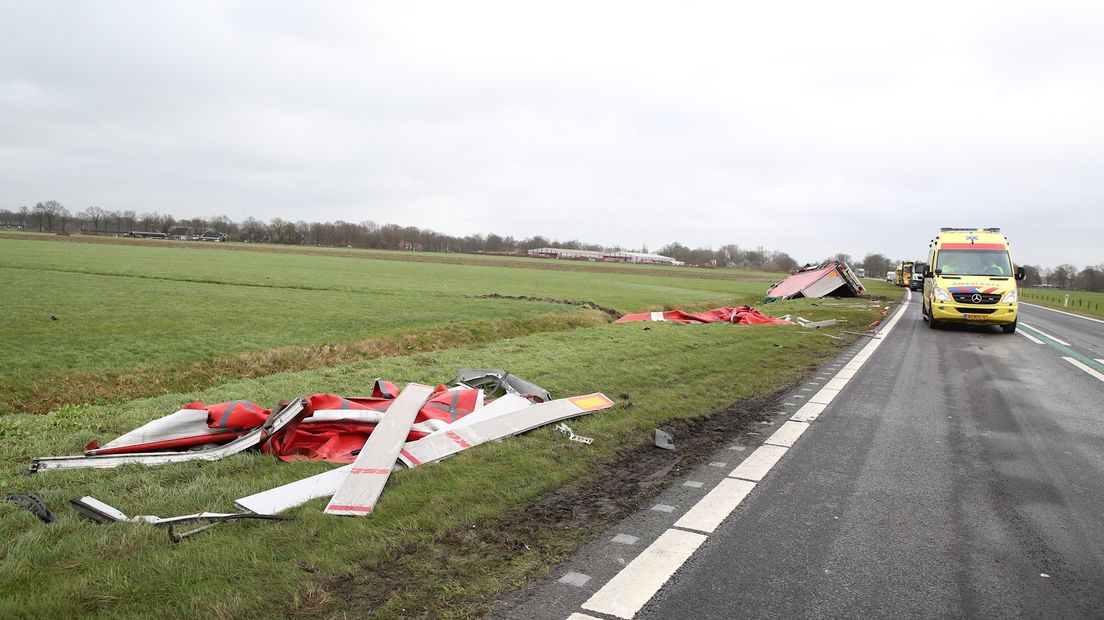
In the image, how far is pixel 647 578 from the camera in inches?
130

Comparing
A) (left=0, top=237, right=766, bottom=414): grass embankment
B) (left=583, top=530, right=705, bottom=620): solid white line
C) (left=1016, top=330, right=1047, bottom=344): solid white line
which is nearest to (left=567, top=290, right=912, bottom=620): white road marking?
(left=583, top=530, right=705, bottom=620): solid white line

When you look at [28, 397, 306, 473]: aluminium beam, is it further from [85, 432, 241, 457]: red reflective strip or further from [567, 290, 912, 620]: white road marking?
[567, 290, 912, 620]: white road marking

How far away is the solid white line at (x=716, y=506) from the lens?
4.04 metres

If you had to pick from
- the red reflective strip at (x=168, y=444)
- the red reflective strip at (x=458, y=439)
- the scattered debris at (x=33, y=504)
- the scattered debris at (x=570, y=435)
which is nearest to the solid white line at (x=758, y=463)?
the scattered debris at (x=570, y=435)

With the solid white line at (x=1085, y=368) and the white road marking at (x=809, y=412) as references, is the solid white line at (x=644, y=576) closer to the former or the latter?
the white road marking at (x=809, y=412)

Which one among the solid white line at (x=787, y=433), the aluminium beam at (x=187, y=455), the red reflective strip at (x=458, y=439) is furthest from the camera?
the solid white line at (x=787, y=433)

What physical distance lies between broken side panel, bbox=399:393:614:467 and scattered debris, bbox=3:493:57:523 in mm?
2230

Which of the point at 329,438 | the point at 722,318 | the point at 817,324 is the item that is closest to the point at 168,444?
the point at 329,438

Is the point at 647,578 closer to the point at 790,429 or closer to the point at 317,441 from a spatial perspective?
the point at 317,441

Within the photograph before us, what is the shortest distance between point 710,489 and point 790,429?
91.6 inches

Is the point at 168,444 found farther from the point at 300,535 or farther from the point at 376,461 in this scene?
the point at 300,535

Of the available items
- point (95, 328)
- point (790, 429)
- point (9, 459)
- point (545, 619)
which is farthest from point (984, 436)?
point (95, 328)

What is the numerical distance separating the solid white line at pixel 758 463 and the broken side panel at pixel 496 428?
188 centimetres

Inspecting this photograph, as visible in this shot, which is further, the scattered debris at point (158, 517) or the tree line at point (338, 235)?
the tree line at point (338, 235)
